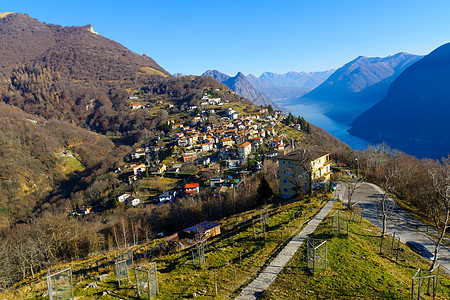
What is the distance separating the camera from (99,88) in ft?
566

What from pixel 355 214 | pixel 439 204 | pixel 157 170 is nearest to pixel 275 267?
pixel 355 214

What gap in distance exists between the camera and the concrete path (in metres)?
9.44

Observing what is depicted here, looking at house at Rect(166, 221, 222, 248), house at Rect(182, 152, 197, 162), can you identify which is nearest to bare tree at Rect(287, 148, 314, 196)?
house at Rect(166, 221, 222, 248)

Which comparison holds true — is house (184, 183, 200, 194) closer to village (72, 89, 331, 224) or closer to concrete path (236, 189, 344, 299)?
village (72, 89, 331, 224)

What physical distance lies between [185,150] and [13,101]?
15280 centimetres

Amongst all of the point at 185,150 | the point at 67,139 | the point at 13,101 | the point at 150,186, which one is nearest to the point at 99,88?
the point at 13,101

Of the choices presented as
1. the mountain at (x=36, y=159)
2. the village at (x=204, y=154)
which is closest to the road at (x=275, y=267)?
the village at (x=204, y=154)

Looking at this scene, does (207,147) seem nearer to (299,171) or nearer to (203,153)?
(203,153)

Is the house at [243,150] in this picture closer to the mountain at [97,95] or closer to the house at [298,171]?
the house at [298,171]

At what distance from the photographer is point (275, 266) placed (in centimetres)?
1114

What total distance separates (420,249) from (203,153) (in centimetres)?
6675

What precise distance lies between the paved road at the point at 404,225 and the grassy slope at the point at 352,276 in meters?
2.55

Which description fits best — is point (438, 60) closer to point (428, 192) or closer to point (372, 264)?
point (428, 192)

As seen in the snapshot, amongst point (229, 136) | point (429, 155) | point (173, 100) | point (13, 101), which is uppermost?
point (13, 101)
